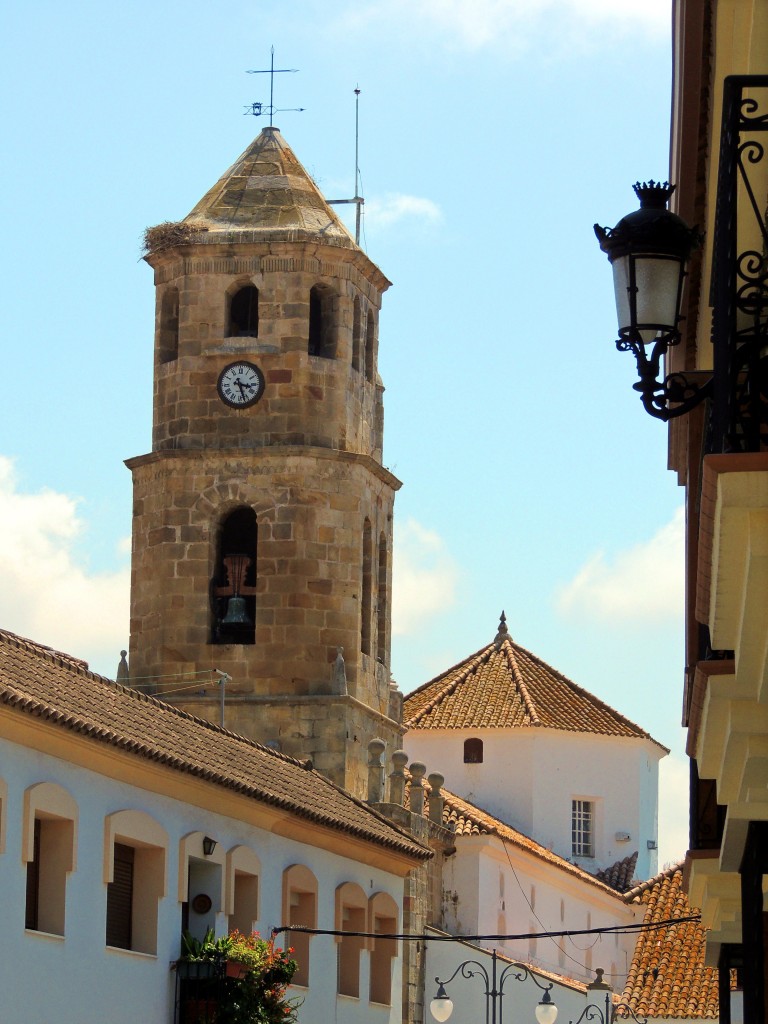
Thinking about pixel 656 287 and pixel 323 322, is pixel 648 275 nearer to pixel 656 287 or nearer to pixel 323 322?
pixel 656 287

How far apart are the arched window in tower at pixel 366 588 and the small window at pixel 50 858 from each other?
50.0ft

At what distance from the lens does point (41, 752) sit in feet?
55.8

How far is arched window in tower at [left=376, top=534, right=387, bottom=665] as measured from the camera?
110 ft

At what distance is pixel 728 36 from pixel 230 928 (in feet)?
45.2

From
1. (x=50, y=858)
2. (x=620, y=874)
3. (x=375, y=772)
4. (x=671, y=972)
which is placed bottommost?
(x=671, y=972)

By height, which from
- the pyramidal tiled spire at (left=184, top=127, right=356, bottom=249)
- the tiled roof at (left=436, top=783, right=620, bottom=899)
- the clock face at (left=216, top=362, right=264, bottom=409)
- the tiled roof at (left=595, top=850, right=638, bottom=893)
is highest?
the pyramidal tiled spire at (left=184, top=127, right=356, bottom=249)

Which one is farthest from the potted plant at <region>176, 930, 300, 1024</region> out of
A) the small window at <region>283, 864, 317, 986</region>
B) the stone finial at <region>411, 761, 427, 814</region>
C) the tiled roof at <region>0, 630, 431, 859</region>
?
the stone finial at <region>411, 761, 427, 814</region>

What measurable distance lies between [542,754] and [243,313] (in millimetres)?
16014

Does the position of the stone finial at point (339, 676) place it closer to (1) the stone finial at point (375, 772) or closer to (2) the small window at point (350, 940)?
(1) the stone finial at point (375, 772)

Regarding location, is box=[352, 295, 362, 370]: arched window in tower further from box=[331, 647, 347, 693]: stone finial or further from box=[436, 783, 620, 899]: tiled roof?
box=[436, 783, 620, 899]: tiled roof

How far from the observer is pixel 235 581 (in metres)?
32.3

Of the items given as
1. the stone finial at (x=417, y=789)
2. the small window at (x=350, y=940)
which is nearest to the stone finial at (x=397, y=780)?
the stone finial at (x=417, y=789)

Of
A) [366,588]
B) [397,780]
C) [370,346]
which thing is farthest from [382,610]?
[370,346]

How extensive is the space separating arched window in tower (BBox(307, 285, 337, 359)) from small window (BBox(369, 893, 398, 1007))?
940cm
